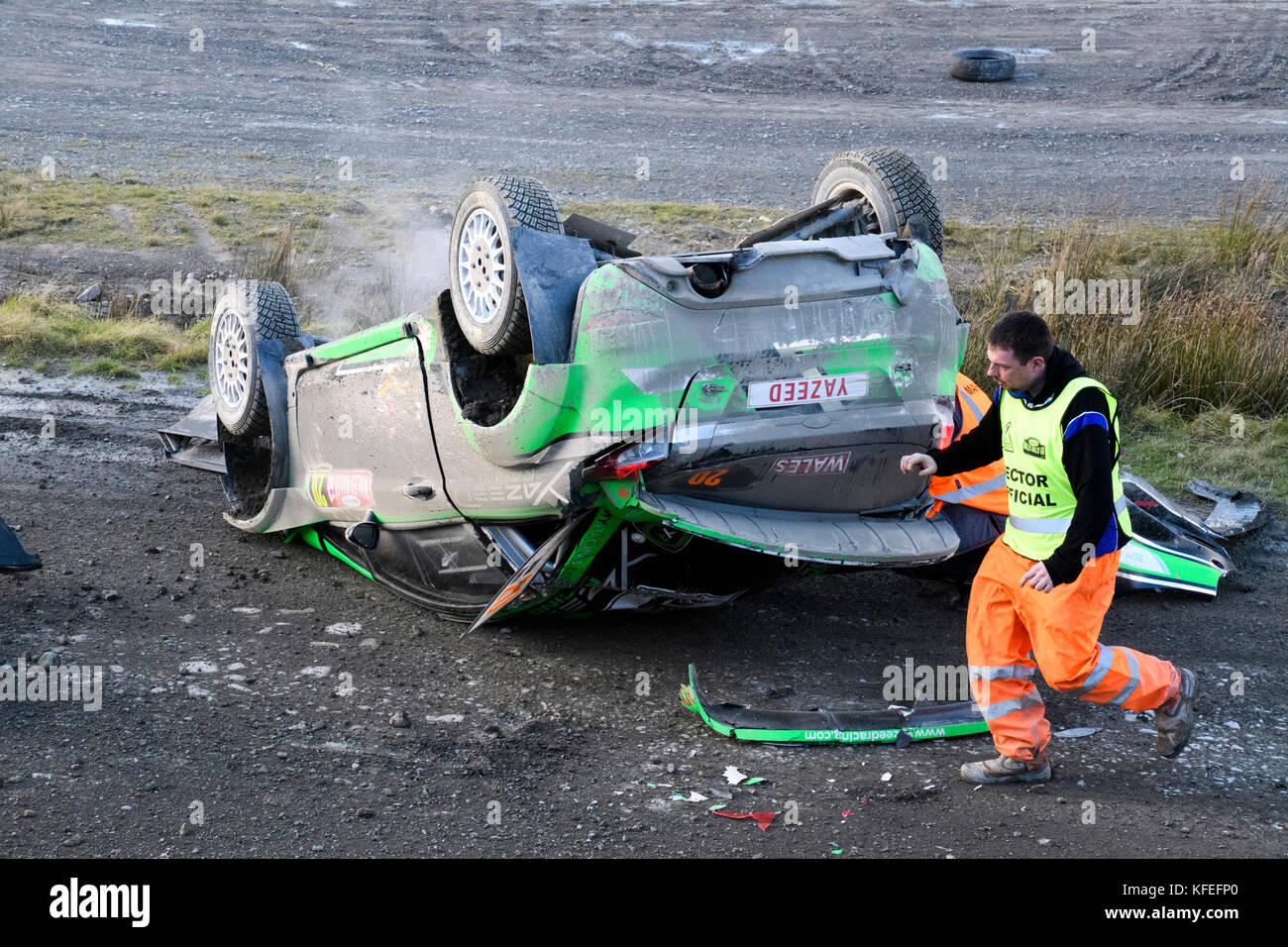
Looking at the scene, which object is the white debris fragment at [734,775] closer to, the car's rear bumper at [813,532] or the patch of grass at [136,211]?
the car's rear bumper at [813,532]

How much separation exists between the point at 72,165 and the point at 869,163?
12.3 m

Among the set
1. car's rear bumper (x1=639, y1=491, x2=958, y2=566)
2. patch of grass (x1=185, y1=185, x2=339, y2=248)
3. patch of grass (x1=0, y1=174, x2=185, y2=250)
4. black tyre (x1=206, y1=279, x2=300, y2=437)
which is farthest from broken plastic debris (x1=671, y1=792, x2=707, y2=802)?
patch of grass (x1=0, y1=174, x2=185, y2=250)

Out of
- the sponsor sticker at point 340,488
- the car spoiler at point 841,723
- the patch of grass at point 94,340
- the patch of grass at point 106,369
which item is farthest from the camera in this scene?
the patch of grass at point 94,340

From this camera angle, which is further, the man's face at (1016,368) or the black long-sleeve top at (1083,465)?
the man's face at (1016,368)

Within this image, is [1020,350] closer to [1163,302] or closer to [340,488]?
[340,488]

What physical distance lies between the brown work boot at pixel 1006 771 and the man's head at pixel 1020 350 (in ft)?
4.42

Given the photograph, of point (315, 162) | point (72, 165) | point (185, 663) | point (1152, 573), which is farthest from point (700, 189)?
point (185, 663)

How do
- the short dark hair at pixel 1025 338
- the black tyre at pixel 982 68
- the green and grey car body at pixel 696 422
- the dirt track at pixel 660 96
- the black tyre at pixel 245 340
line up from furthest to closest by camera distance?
1. the black tyre at pixel 982 68
2. the dirt track at pixel 660 96
3. the black tyre at pixel 245 340
4. the green and grey car body at pixel 696 422
5. the short dark hair at pixel 1025 338

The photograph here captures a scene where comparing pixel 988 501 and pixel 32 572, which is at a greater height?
pixel 988 501

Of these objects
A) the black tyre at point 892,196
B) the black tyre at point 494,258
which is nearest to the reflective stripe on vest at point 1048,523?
the black tyre at point 892,196

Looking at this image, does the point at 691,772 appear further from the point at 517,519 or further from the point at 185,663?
the point at 185,663

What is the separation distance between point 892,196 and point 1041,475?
1.48 meters

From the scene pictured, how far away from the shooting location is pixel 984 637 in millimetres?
4445

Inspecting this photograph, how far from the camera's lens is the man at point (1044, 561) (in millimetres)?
4043
